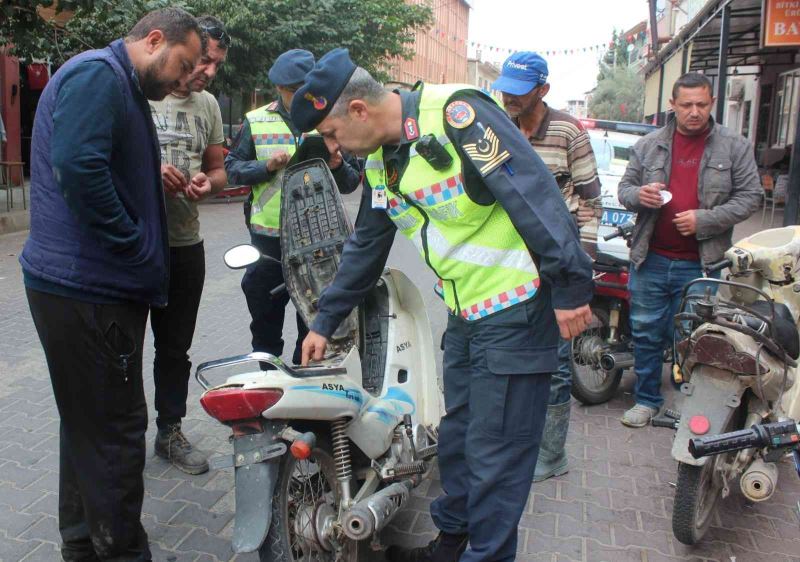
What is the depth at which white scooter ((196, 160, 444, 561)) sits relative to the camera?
7.71ft

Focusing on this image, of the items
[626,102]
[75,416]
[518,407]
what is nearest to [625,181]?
[518,407]

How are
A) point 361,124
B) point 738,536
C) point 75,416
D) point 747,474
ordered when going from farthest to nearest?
point 738,536
point 747,474
point 75,416
point 361,124

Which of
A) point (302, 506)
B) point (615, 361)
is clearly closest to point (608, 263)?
point (615, 361)

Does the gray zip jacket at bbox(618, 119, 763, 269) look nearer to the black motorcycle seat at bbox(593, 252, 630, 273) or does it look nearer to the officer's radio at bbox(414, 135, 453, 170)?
the black motorcycle seat at bbox(593, 252, 630, 273)

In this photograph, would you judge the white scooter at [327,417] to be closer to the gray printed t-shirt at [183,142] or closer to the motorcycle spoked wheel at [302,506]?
the motorcycle spoked wheel at [302,506]

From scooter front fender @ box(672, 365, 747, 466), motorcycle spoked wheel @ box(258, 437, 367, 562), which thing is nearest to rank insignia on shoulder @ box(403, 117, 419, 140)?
motorcycle spoked wheel @ box(258, 437, 367, 562)

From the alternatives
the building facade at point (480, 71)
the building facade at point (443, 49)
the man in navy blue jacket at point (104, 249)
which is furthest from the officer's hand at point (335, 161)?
the building facade at point (480, 71)

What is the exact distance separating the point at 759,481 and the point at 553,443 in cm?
104

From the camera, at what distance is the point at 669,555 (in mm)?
3172

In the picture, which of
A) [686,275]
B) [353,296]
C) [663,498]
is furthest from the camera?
[686,275]

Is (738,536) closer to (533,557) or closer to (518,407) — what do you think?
(533,557)

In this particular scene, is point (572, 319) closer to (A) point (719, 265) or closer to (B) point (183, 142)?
(A) point (719, 265)

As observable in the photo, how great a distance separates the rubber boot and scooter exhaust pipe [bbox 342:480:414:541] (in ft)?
4.21

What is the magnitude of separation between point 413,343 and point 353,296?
689 millimetres
